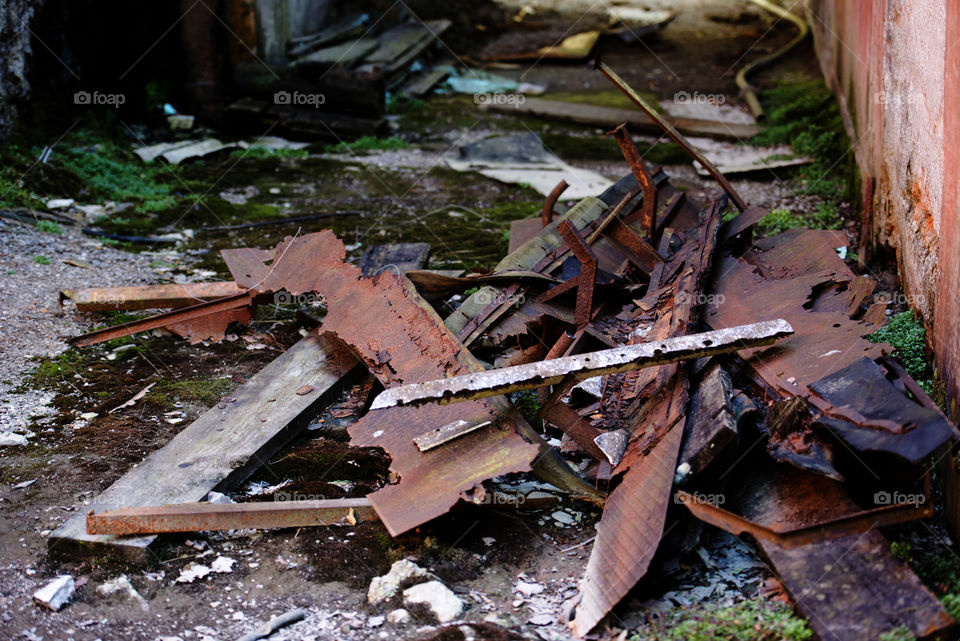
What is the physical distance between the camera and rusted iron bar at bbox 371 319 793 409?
3.18 m

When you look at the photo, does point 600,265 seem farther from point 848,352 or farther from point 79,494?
point 79,494

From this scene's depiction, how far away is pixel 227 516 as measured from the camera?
323 cm

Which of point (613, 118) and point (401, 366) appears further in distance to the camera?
point (613, 118)

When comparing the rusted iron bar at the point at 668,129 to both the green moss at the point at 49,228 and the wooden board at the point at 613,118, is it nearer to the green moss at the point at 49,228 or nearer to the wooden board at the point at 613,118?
the wooden board at the point at 613,118

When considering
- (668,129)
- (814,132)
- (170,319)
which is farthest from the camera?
(814,132)

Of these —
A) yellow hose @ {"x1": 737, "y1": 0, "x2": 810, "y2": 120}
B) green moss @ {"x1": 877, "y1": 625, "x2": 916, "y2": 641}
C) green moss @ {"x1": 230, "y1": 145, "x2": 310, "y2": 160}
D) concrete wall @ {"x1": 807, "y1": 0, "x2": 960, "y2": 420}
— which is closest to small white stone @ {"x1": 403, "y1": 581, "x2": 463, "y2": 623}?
green moss @ {"x1": 877, "y1": 625, "x2": 916, "y2": 641}

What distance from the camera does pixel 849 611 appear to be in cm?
263

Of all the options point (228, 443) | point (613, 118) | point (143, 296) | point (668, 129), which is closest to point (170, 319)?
point (143, 296)

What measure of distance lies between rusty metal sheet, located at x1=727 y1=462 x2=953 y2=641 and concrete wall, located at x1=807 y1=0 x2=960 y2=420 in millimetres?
770

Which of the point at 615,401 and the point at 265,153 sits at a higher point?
the point at 265,153

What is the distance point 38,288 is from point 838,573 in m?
4.82

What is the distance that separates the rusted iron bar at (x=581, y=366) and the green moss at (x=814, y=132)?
3.97m

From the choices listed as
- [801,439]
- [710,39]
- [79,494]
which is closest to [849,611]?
[801,439]

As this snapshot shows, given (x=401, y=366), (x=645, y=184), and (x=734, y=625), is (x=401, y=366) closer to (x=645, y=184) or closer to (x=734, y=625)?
(x=734, y=625)
